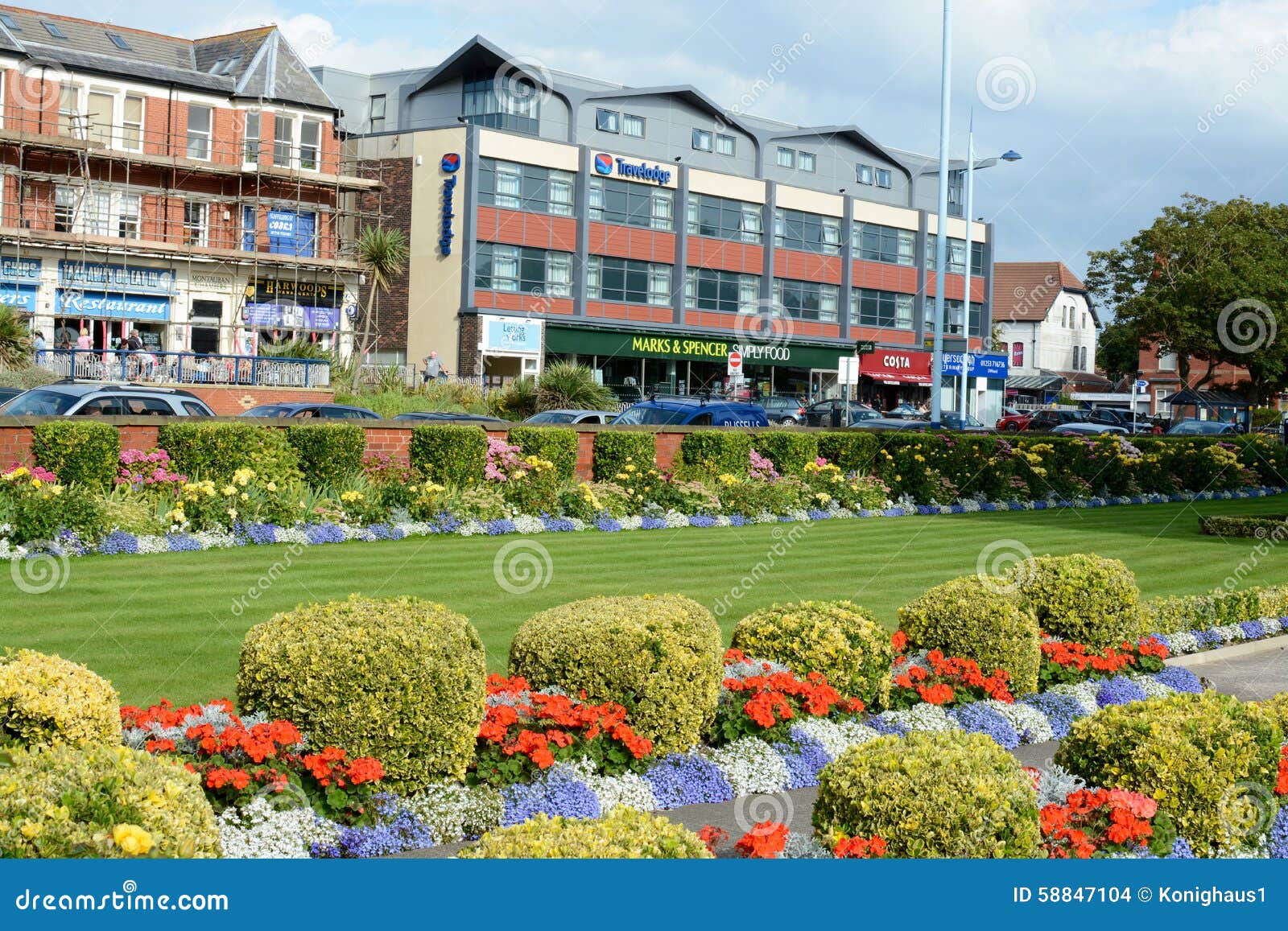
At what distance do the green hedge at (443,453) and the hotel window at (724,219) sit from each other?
149 ft

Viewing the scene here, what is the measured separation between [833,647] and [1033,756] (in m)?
1.43

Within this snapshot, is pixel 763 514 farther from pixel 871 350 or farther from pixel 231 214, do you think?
pixel 871 350

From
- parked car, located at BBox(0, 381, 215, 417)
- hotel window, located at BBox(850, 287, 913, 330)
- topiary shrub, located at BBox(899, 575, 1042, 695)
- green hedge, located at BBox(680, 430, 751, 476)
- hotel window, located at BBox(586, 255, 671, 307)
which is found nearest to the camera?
topiary shrub, located at BBox(899, 575, 1042, 695)

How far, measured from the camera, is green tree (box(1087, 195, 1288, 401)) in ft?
166

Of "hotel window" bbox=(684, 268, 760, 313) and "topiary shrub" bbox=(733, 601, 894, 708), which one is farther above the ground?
"hotel window" bbox=(684, 268, 760, 313)

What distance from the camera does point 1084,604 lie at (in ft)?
34.9

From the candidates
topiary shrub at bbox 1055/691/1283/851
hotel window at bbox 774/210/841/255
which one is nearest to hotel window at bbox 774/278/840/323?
hotel window at bbox 774/210/841/255

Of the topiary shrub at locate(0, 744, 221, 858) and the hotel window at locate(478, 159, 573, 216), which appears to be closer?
the topiary shrub at locate(0, 744, 221, 858)

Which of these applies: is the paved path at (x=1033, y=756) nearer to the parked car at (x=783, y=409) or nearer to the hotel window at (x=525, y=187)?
the parked car at (x=783, y=409)

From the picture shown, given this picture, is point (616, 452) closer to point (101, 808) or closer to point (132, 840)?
point (101, 808)

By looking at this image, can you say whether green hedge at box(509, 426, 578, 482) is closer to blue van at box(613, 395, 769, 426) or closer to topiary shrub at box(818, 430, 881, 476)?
blue van at box(613, 395, 769, 426)

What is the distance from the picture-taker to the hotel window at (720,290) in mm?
63969

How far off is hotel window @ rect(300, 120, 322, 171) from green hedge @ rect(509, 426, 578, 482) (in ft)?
108

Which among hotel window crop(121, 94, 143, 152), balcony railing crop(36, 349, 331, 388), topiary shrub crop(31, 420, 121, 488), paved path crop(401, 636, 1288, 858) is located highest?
hotel window crop(121, 94, 143, 152)
